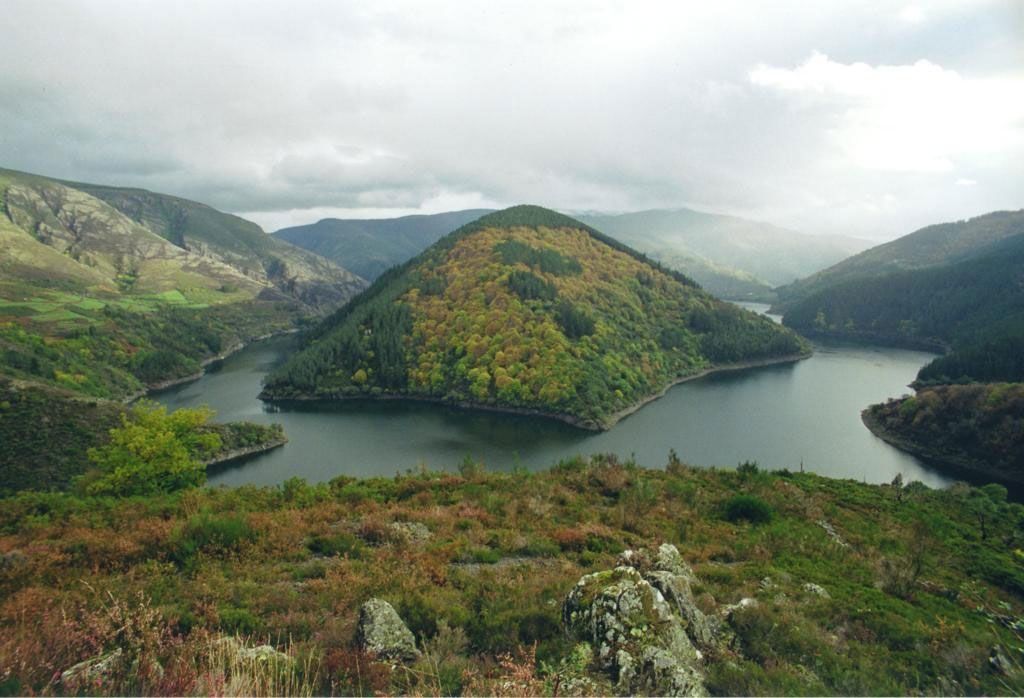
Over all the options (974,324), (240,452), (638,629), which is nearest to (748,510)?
(638,629)

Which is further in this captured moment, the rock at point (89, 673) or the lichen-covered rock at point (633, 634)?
the lichen-covered rock at point (633, 634)

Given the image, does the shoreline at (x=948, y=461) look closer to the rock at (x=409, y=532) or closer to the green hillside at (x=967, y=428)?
the green hillside at (x=967, y=428)

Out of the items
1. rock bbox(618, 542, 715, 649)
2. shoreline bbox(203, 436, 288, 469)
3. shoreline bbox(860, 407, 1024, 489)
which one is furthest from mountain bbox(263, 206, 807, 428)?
rock bbox(618, 542, 715, 649)

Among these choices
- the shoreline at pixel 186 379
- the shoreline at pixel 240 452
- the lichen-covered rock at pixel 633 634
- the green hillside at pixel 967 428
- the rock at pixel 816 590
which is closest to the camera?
the lichen-covered rock at pixel 633 634

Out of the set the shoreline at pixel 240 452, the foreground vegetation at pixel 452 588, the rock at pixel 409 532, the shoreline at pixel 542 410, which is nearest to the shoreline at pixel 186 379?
the shoreline at pixel 542 410

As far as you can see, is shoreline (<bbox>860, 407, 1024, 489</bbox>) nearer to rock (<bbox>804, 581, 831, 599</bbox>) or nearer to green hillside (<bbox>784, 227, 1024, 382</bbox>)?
green hillside (<bbox>784, 227, 1024, 382</bbox>)

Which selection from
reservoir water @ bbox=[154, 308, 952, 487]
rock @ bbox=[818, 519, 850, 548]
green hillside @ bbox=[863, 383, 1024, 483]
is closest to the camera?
rock @ bbox=[818, 519, 850, 548]

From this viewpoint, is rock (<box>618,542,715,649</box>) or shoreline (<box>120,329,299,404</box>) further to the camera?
shoreline (<box>120,329,299,404</box>)

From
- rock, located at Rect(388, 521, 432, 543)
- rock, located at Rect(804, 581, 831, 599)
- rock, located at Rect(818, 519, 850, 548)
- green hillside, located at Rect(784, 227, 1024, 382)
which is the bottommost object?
rock, located at Rect(818, 519, 850, 548)
